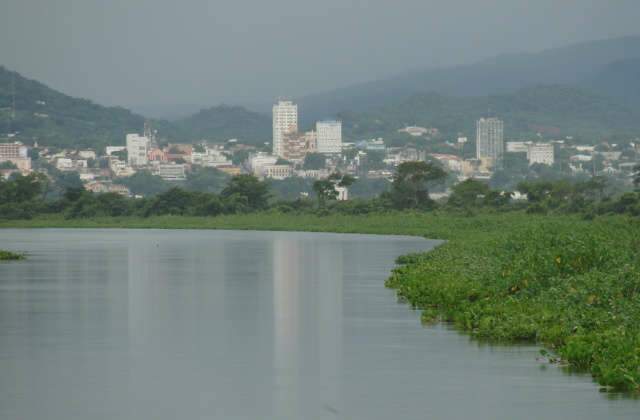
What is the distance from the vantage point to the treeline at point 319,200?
63281 mm

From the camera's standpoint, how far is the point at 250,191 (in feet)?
236

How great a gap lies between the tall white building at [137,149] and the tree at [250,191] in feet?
370

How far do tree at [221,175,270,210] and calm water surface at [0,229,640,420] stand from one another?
49.2 meters

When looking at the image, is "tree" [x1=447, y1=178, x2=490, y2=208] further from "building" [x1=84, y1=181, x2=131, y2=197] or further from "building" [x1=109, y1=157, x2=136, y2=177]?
"building" [x1=109, y1=157, x2=136, y2=177]

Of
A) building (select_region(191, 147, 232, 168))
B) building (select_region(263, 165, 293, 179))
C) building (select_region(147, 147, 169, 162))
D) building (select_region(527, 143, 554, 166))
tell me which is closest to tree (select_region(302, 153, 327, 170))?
building (select_region(263, 165, 293, 179))

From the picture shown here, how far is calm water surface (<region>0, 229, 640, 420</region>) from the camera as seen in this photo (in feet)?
31.0

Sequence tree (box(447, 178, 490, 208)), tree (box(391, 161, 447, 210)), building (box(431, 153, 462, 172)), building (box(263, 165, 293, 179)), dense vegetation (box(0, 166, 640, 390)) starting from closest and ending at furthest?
dense vegetation (box(0, 166, 640, 390))
tree (box(447, 178, 490, 208))
tree (box(391, 161, 447, 210))
building (box(263, 165, 293, 179))
building (box(431, 153, 462, 172))

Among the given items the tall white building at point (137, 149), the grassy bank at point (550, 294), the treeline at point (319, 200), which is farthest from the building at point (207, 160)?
the grassy bank at point (550, 294)

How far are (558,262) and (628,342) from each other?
527cm

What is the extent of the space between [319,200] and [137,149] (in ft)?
413

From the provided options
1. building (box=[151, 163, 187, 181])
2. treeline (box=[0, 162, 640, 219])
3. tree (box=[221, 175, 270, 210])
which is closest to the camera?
treeline (box=[0, 162, 640, 219])

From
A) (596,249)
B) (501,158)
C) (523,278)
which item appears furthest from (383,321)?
(501,158)

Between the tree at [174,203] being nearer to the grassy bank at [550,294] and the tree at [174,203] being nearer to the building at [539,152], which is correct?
the grassy bank at [550,294]

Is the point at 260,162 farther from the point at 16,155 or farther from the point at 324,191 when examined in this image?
the point at 324,191
